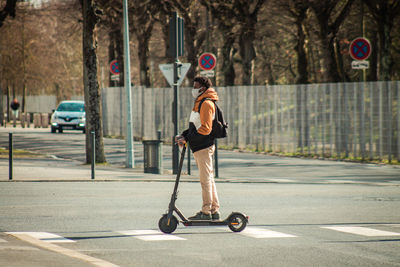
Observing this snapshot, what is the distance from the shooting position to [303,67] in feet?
111

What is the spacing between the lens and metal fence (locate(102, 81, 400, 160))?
24.8 metres

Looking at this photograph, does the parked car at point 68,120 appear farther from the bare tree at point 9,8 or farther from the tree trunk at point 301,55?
the bare tree at point 9,8

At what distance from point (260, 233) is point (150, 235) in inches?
50.7

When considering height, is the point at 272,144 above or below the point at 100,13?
below

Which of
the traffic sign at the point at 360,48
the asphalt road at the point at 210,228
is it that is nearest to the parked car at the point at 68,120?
the traffic sign at the point at 360,48

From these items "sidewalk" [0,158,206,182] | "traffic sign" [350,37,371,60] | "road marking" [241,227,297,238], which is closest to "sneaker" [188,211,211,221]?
"road marking" [241,227,297,238]

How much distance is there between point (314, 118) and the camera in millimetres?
27828

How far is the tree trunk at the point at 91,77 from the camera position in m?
23.2

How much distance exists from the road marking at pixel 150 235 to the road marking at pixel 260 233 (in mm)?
868

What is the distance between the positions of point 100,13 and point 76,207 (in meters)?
10.8

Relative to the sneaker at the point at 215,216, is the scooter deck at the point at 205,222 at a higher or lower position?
lower

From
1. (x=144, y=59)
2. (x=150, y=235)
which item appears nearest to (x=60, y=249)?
(x=150, y=235)

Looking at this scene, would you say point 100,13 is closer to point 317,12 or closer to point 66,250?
point 317,12

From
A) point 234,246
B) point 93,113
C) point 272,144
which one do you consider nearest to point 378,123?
point 272,144
